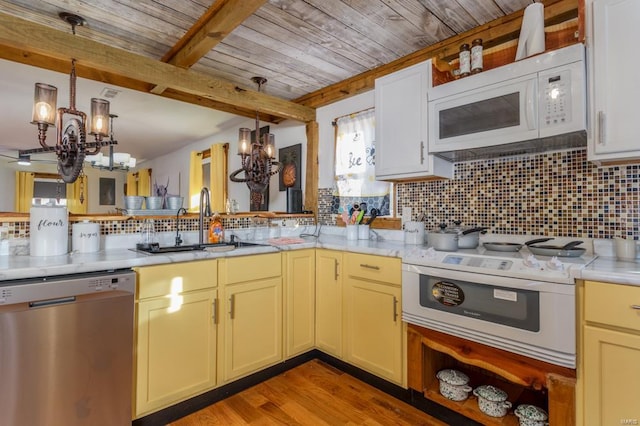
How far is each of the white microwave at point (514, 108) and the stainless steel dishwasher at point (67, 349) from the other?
202 cm

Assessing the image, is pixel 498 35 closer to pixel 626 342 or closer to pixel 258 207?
pixel 626 342

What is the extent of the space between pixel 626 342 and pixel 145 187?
6.04 metres

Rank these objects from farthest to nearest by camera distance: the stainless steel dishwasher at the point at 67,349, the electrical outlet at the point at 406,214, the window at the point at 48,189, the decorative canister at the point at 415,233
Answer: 1. the window at the point at 48,189
2. the electrical outlet at the point at 406,214
3. the decorative canister at the point at 415,233
4. the stainless steel dishwasher at the point at 67,349

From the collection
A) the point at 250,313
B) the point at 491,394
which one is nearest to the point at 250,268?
the point at 250,313

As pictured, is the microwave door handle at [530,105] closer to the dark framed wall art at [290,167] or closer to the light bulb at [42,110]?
the dark framed wall art at [290,167]

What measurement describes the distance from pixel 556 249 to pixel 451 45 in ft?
4.96

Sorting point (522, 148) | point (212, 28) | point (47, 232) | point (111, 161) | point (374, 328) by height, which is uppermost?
point (212, 28)

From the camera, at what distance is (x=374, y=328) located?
2.08 metres

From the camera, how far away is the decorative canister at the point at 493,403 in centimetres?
162

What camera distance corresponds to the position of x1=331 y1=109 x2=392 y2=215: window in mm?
2804

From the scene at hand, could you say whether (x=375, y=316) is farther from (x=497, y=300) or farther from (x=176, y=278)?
(x=176, y=278)

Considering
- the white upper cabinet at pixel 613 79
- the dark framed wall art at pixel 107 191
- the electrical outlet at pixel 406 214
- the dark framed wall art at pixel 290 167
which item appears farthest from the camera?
the dark framed wall art at pixel 107 191

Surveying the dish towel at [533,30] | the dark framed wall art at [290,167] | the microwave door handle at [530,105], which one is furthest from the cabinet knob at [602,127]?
the dark framed wall art at [290,167]

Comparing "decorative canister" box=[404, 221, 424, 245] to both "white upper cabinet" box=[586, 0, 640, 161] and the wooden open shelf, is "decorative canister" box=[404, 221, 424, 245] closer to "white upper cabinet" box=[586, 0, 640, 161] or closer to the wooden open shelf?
the wooden open shelf
